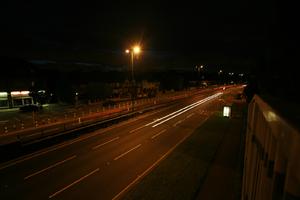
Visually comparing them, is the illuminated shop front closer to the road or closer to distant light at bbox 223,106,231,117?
the road

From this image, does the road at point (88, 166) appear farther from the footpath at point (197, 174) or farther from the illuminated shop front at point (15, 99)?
the illuminated shop front at point (15, 99)

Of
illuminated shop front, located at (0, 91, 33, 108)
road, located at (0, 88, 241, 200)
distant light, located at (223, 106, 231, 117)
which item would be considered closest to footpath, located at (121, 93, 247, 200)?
road, located at (0, 88, 241, 200)

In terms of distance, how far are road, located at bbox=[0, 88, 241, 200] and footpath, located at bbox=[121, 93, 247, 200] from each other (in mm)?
1028

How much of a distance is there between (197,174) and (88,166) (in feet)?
25.2

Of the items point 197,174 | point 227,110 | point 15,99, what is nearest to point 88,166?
point 197,174

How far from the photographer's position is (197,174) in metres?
14.9

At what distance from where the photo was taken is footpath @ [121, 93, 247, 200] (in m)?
12.4

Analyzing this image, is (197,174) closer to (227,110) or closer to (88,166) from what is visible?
(88,166)

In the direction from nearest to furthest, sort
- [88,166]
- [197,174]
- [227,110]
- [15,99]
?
[197,174] < [88,166] < [227,110] < [15,99]

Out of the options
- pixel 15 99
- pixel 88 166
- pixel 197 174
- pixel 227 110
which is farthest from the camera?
pixel 15 99

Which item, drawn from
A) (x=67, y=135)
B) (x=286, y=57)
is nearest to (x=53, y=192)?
(x=67, y=135)

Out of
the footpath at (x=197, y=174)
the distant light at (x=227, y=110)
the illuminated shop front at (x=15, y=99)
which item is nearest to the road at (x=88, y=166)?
the footpath at (x=197, y=174)

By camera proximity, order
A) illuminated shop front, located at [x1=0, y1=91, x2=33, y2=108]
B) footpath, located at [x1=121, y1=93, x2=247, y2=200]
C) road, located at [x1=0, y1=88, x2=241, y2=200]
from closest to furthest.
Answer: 1. footpath, located at [x1=121, y1=93, x2=247, y2=200]
2. road, located at [x1=0, y1=88, x2=241, y2=200]
3. illuminated shop front, located at [x1=0, y1=91, x2=33, y2=108]

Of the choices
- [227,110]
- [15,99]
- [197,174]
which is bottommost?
[197,174]
